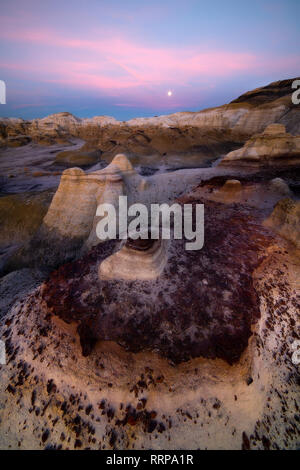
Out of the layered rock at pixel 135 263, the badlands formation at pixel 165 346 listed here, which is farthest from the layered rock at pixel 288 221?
the layered rock at pixel 135 263

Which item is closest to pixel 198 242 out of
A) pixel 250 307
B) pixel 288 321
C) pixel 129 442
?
pixel 250 307

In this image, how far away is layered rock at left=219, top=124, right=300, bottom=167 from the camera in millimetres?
8898

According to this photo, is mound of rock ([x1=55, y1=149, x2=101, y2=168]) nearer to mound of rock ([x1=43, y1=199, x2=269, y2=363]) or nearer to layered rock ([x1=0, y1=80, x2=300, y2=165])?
layered rock ([x1=0, y1=80, x2=300, y2=165])

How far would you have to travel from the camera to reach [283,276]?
11.1ft

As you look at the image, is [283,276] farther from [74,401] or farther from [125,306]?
[74,401]

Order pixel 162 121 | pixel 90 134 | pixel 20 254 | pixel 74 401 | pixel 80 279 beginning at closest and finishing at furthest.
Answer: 1. pixel 74 401
2. pixel 80 279
3. pixel 20 254
4. pixel 162 121
5. pixel 90 134

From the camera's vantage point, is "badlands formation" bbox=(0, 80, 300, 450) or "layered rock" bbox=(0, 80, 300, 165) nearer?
"badlands formation" bbox=(0, 80, 300, 450)

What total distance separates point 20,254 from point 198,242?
8.76 m

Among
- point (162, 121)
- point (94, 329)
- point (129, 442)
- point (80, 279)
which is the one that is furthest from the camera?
point (162, 121)

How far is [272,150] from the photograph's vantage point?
9.16m

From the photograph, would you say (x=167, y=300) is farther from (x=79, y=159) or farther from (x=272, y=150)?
(x=79, y=159)

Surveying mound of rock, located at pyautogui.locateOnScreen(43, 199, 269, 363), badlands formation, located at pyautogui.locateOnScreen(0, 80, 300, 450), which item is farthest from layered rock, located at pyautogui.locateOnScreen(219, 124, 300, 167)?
mound of rock, located at pyautogui.locateOnScreen(43, 199, 269, 363)

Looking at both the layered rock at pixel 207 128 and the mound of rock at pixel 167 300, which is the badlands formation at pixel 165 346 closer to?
the mound of rock at pixel 167 300

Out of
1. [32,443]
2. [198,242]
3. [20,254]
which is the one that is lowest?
[20,254]
